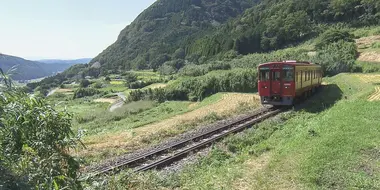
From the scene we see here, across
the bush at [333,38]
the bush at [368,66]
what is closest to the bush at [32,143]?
the bush at [368,66]

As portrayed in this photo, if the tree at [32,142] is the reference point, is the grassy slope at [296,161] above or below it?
below

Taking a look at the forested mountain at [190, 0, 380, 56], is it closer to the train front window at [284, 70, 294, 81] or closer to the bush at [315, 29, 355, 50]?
the bush at [315, 29, 355, 50]

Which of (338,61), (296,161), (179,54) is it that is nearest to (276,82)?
(296,161)

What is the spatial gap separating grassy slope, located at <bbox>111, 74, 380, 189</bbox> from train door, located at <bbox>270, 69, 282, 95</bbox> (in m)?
6.43

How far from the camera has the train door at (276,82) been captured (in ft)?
67.4

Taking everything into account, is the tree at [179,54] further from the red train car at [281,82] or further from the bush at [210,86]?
the red train car at [281,82]

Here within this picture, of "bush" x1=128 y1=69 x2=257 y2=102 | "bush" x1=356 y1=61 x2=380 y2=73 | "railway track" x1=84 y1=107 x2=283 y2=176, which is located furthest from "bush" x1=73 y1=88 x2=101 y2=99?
"railway track" x1=84 y1=107 x2=283 y2=176

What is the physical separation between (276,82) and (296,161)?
12.1 metres

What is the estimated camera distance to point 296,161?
363 inches

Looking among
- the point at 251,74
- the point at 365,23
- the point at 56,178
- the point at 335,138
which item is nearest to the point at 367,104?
the point at 335,138

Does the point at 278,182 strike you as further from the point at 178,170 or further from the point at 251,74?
the point at 251,74

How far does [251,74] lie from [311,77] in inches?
474

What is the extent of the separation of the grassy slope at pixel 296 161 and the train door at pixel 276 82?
643cm

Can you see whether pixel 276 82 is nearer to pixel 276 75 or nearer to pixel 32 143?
pixel 276 75
